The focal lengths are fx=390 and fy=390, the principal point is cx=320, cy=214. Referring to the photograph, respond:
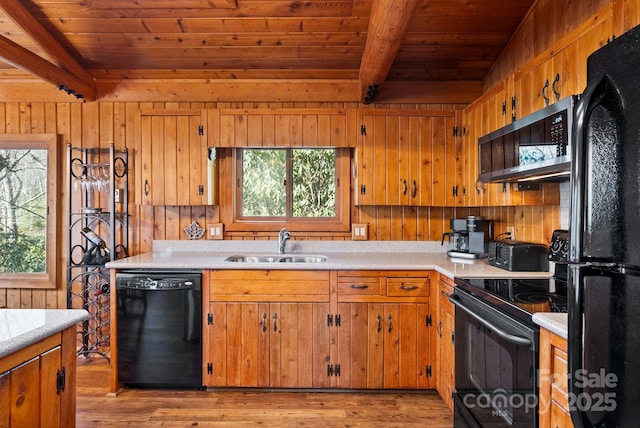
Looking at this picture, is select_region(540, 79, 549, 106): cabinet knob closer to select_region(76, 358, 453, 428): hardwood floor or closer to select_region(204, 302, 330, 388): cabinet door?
select_region(204, 302, 330, 388): cabinet door

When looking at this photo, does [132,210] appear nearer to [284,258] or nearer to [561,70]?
[284,258]

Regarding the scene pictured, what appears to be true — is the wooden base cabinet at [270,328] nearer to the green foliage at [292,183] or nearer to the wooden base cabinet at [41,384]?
the green foliage at [292,183]

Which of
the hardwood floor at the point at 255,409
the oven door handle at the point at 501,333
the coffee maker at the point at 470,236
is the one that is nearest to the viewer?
the oven door handle at the point at 501,333

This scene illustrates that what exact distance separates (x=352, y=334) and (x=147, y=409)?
54.2 inches

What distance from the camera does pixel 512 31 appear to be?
9.21ft

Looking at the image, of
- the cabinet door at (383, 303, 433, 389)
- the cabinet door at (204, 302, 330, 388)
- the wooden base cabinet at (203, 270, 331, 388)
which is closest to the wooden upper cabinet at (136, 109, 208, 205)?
the wooden base cabinet at (203, 270, 331, 388)

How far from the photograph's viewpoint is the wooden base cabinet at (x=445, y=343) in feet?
7.62

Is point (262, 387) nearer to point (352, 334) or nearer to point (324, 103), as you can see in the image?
point (352, 334)

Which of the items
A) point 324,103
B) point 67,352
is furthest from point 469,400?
point 324,103

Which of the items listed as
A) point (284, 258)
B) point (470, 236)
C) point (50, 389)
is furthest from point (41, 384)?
point (470, 236)

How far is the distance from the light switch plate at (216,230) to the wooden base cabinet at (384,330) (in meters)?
1.19

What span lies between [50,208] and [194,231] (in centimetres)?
126

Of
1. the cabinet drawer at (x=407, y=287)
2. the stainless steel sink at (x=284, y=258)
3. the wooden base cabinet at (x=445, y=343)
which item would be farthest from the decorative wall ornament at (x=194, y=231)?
the wooden base cabinet at (x=445, y=343)

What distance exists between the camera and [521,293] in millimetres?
1743
